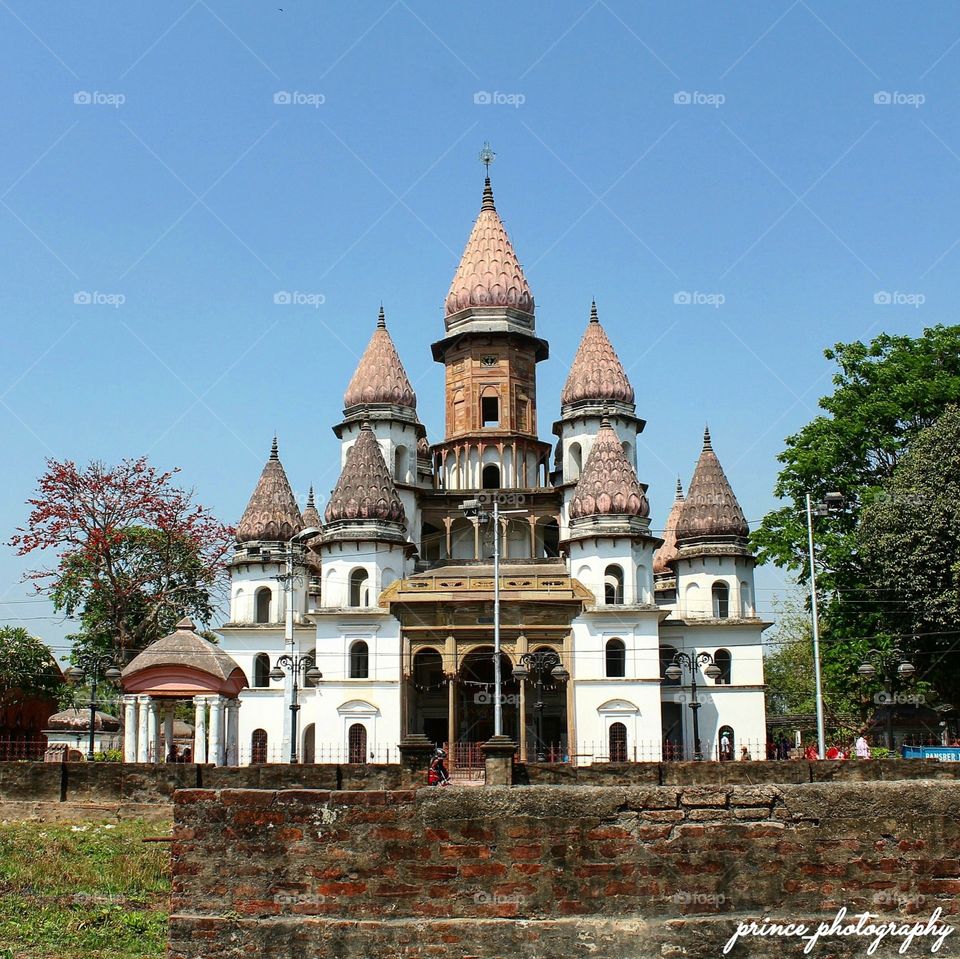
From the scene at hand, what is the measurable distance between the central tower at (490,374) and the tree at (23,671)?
21.7 m

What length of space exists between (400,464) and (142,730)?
21588mm

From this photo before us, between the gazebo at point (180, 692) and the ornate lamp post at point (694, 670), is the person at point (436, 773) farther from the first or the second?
the ornate lamp post at point (694, 670)

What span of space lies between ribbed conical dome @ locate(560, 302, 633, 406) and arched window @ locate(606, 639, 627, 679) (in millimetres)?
12244

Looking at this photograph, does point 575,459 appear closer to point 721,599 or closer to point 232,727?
point 721,599

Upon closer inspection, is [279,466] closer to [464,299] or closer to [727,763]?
[464,299]

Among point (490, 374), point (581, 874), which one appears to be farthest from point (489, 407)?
point (581, 874)

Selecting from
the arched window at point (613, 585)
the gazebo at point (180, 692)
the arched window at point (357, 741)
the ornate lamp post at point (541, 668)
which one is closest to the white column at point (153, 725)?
the gazebo at point (180, 692)

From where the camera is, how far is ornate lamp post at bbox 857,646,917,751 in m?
30.2

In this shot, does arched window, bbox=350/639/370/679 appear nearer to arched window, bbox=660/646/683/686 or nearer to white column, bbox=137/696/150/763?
arched window, bbox=660/646/683/686

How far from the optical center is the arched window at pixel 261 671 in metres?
44.3

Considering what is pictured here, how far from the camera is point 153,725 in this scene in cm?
2828

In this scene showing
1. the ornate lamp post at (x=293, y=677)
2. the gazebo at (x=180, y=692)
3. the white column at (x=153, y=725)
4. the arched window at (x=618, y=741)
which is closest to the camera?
the gazebo at (x=180, y=692)

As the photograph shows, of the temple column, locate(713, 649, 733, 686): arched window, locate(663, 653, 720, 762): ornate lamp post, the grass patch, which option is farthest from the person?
locate(713, 649, 733, 686): arched window

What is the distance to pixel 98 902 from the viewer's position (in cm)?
1083
